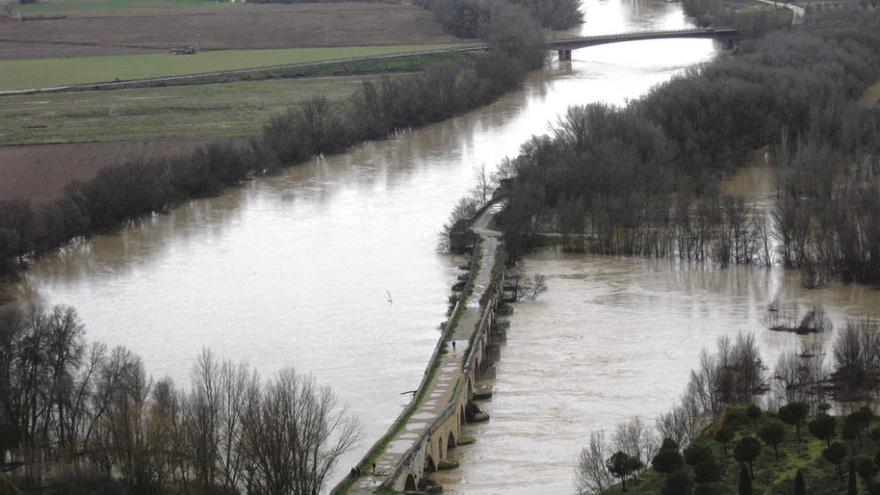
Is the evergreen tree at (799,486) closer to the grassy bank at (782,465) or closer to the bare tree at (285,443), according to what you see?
the grassy bank at (782,465)

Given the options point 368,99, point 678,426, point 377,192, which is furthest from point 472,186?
point 678,426

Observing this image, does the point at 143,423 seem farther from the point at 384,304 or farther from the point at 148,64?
the point at 148,64

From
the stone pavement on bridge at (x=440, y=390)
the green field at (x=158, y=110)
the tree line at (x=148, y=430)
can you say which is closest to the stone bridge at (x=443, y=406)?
the stone pavement on bridge at (x=440, y=390)

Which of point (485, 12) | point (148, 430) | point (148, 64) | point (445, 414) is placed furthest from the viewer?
point (485, 12)

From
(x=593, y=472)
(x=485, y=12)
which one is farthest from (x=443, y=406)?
(x=485, y=12)

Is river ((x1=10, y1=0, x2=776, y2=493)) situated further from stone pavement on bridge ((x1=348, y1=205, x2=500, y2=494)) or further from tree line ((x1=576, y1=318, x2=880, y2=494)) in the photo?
tree line ((x1=576, y1=318, x2=880, y2=494))

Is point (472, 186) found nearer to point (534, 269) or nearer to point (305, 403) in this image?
point (534, 269)
